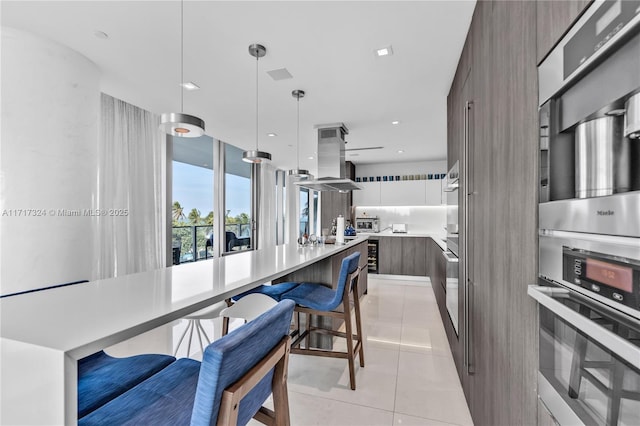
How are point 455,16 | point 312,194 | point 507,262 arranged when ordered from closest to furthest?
point 507,262
point 455,16
point 312,194

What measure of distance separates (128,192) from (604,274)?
439cm

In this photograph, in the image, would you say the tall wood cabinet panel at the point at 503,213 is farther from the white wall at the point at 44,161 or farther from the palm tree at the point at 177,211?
the palm tree at the point at 177,211

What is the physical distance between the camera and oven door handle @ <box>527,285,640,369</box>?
0.49 m

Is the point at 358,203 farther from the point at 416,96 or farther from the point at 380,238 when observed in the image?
the point at 416,96

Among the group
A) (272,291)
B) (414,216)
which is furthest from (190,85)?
(414,216)

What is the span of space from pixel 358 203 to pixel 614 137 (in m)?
6.48

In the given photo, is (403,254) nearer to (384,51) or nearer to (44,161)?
(384,51)

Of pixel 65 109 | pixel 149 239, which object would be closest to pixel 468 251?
pixel 65 109

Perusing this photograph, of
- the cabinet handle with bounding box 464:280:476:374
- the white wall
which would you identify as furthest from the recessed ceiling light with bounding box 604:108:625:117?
the white wall

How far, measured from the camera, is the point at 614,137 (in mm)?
620

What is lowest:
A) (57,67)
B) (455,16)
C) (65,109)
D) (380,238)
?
(380,238)

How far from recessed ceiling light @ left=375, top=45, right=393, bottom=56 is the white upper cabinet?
4.55 metres

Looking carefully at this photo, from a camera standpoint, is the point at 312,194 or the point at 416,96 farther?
the point at 312,194

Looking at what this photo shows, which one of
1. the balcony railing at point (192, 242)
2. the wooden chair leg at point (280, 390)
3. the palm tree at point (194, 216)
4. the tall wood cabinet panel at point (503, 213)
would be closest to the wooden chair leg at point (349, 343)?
the tall wood cabinet panel at point (503, 213)
